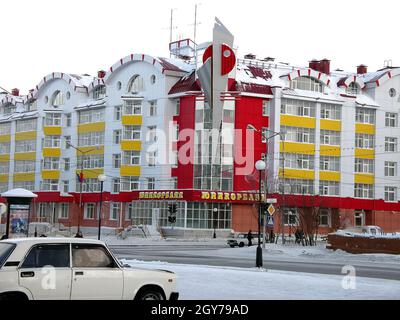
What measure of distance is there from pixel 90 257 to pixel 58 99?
7493 centimetres

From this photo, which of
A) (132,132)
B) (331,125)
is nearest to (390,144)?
(331,125)

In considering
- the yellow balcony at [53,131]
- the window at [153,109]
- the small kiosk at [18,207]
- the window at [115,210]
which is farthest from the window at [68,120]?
the small kiosk at [18,207]

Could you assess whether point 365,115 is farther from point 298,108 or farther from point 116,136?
point 116,136

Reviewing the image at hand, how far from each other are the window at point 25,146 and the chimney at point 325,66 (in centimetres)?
3656

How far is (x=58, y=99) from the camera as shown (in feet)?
279

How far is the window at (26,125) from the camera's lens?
87.4 meters

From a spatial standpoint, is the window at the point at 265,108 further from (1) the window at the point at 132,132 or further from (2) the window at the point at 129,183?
(2) the window at the point at 129,183

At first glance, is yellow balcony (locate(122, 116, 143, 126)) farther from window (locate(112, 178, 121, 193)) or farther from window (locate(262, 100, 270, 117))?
window (locate(262, 100, 270, 117))

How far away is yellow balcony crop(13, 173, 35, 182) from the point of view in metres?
86.6

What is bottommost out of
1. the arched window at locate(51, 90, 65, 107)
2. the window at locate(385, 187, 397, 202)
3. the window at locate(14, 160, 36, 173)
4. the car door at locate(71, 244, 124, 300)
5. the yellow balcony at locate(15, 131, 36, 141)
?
the car door at locate(71, 244, 124, 300)

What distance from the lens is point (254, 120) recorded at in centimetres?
7069

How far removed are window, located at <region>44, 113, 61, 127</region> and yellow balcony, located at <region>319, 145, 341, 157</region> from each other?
31.7 meters

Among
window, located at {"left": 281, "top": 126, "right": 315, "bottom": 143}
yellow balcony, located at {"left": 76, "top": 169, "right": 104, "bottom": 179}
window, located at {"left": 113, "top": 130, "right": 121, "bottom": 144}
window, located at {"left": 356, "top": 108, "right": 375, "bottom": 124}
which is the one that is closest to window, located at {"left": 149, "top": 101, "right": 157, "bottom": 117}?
window, located at {"left": 113, "top": 130, "right": 121, "bottom": 144}
